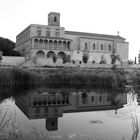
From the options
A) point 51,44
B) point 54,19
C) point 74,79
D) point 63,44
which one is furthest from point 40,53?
point 74,79

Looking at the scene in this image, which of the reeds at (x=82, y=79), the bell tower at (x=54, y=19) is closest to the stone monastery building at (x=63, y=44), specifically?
the bell tower at (x=54, y=19)

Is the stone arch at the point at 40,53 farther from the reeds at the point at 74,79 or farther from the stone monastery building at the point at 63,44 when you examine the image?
the reeds at the point at 74,79

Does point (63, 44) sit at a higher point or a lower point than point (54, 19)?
lower

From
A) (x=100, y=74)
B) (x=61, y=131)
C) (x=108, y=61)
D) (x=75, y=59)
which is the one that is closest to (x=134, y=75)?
(x=100, y=74)

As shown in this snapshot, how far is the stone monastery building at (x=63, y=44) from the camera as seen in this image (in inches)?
2351

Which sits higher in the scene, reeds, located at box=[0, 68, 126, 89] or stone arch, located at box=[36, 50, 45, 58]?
stone arch, located at box=[36, 50, 45, 58]

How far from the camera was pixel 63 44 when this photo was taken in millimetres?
63469

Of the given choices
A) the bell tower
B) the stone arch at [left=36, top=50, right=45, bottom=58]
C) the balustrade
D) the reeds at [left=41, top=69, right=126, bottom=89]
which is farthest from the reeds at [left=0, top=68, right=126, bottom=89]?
the bell tower

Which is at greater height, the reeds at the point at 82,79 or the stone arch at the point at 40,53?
the stone arch at the point at 40,53

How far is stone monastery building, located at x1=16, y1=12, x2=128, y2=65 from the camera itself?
5972 centimetres

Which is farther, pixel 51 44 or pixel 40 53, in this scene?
pixel 51 44

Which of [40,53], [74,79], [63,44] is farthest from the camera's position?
[63,44]

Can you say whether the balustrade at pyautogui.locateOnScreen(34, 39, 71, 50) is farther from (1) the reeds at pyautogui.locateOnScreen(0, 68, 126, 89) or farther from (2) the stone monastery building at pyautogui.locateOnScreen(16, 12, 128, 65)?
(1) the reeds at pyautogui.locateOnScreen(0, 68, 126, 89)

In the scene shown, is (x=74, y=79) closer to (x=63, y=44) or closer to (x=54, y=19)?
(x=63, y=44)
